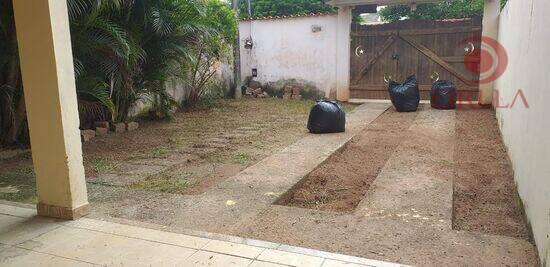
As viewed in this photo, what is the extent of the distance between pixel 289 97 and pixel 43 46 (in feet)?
29.2

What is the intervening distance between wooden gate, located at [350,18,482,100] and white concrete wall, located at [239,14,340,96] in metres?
0.64

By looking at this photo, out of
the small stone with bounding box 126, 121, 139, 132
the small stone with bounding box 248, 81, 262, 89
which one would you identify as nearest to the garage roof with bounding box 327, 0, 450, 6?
the small stone with bounding box 248, 81, 262, 89

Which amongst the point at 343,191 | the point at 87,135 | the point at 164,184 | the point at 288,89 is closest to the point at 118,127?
the point at 87,135

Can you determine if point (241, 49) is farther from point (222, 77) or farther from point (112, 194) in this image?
point (112, 194)

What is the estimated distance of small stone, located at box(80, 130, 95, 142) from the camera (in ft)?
19.9

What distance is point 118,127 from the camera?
6.81 meters

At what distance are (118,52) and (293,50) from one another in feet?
21.5

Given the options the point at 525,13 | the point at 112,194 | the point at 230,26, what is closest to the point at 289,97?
the point at 230,26

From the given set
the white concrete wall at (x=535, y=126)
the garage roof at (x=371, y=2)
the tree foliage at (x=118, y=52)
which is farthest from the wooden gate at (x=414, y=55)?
the white concrete wall at (x=535, y=126)

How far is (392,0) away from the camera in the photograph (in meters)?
9.57

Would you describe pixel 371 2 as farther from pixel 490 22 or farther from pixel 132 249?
pixel 132 249

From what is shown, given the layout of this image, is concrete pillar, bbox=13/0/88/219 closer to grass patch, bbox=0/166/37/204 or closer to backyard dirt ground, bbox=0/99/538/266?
backyard dirt ground, bbox=0/99/538/266

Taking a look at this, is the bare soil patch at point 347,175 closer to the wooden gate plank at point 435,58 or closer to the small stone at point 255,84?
the wooden gate plank at point 435,58

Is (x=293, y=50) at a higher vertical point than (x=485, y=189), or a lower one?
higher
